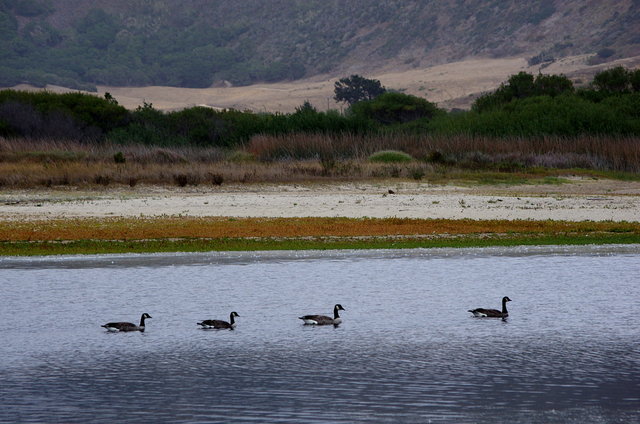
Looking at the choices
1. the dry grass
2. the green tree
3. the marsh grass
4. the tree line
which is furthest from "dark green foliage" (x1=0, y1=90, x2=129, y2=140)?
the green tree

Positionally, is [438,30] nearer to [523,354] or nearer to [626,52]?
[626,52]

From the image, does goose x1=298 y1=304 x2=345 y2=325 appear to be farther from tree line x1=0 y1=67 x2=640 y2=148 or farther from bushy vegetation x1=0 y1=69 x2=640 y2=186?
tree line x1=0 y1=67 x2=640 y2=148

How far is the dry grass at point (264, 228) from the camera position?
23.6 m

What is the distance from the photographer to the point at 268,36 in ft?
525

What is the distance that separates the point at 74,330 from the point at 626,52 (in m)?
121

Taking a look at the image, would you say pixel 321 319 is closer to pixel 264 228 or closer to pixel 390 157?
pixel 264 228

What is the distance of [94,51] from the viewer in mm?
154500

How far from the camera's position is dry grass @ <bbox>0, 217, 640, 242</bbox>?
2362 centimetres

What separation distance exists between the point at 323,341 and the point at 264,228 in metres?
11.8

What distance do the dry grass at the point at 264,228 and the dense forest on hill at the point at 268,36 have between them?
4402 inches

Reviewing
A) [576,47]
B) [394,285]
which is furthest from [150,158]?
[576,47]

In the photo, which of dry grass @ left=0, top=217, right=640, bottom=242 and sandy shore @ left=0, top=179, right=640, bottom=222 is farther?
sandy shore @ left=0, top=179, right=640, bottom=222

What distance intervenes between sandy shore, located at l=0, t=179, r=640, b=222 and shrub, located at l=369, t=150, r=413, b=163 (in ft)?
20.1

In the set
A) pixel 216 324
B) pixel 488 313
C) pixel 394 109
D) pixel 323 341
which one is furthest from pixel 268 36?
pixel 323 341
